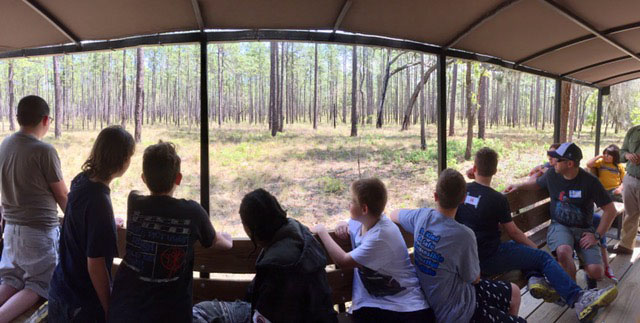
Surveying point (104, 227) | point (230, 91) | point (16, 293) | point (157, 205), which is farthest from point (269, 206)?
point (230, 91)

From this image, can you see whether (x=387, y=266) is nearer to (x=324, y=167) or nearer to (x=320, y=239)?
(x=320, y=239)

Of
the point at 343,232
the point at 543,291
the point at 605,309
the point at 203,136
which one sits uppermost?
the point at 203,136

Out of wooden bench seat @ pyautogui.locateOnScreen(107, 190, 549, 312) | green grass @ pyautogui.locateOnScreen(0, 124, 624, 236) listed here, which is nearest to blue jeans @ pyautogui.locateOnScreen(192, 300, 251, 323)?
wooden bench seat @ pyautogui.locateOnScreen(107, 190, 549, 312)

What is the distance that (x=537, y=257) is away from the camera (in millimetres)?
3104

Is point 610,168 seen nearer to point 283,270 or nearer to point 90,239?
point 283,270

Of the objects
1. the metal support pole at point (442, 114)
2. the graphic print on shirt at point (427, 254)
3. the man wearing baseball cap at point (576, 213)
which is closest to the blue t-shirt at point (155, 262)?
the graphic print on shirt at point (427, 254)

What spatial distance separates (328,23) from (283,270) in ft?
7.99

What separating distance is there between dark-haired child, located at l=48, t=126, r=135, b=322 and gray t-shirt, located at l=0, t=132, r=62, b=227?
0.67 meters

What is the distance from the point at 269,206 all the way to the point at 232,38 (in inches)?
82.7

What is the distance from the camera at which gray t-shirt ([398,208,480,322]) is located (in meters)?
2.35

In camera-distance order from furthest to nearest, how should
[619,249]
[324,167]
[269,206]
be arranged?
[324,167] → [619,249] → [269,206]

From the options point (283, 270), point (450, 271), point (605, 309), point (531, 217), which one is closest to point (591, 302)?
point (605, 309)

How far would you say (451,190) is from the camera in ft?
8.11

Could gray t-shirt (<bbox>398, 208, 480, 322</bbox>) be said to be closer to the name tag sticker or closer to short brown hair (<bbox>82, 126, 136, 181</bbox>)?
the name tag sticker
